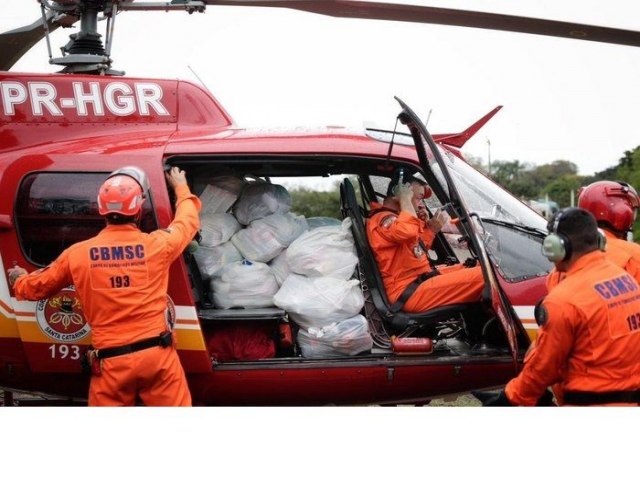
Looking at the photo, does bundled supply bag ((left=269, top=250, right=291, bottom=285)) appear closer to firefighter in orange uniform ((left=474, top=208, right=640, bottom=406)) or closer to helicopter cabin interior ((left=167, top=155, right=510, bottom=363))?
helicopter cabin interior ((left=167, top=155, right=510, bottom=363))

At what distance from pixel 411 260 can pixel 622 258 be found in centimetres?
163

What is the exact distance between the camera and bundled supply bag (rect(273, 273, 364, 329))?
5555 mm

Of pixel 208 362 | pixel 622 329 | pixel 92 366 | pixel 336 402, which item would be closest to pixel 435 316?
pixel 336 402

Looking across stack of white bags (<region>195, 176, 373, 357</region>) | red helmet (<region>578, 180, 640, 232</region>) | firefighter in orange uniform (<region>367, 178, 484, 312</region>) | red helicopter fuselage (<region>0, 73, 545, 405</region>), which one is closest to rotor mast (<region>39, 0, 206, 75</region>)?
red helicopter fuselage (<region>0, 73, 545, 405</region>)

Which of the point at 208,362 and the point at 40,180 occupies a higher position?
the point at 40,180

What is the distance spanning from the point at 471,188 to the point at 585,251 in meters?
1.95

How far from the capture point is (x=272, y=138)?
5.62m

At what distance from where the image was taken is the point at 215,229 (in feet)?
19.4

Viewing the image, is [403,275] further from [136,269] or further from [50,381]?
[50,381]

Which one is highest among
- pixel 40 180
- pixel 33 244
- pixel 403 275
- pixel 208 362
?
pixel 40 180

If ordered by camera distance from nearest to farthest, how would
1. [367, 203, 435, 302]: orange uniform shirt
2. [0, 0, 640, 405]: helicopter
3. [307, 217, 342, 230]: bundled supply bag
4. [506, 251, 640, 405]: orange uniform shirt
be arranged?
[506, 251, 640, 405]: orange uniform shirt < [0, 0, 640, 405]: helicopter < [367, 203, 435, 302]: orange uniform shirt < [307, 217, 342, 230]: bundled supply bag

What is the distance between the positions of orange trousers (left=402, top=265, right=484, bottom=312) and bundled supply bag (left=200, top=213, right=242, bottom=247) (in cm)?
140

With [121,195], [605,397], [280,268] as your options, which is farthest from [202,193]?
[605,397]

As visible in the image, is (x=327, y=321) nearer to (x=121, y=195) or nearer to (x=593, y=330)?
(x=121, y=195)
